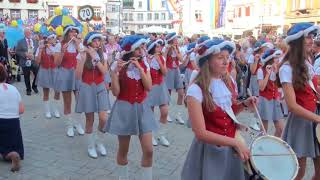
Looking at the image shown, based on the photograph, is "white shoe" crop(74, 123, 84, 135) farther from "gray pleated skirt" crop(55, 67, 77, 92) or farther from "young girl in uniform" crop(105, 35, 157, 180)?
"young girl in uniform" crop(105, 35, 157, 180)

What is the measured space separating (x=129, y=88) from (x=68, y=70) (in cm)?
344

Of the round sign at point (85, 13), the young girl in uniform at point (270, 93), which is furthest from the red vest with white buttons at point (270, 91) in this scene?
the round sign at point (85, 13)

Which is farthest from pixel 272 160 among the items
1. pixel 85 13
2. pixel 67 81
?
pixel 85 13

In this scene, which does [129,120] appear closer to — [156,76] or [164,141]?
[164,141]

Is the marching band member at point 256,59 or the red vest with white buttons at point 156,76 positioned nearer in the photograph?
the red vest with white buttons at point 156,76

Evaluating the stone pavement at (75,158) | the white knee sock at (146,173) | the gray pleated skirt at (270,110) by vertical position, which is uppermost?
the gray pleated skirt at (270,110)

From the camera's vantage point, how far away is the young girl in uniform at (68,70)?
7547 millimetres

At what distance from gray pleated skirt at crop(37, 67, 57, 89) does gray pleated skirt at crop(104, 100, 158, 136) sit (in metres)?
4.81

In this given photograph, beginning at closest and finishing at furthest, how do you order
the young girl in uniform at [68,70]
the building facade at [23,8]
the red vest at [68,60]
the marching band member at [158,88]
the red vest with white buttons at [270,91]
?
the red vest with white buttons at [270,91], the marching band member at [158,88], the young girl in uniform at [68,70], the red vest at [68,60], the building facade at [23,8]

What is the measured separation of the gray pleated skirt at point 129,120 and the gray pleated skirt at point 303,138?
64.1 inches

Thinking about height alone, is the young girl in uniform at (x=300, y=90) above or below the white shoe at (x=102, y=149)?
above

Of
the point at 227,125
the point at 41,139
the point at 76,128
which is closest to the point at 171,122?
the point at 76,128

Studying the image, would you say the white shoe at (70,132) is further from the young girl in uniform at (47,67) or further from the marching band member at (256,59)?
the marching band member at (256,59)

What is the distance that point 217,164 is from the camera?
3.20 m
